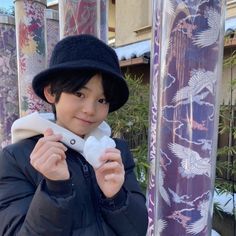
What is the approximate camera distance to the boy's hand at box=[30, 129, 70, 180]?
3.00 feet

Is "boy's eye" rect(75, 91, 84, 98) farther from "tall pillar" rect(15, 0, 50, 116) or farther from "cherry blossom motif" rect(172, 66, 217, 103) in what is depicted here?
"tall pillar" rect(15, 0, 50, 116)

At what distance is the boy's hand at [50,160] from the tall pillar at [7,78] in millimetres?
3417

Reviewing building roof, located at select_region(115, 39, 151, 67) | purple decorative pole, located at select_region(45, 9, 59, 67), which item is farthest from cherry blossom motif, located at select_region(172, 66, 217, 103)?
building roof, located at select_region(115, 39, 151, 67)

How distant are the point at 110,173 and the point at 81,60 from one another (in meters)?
0.38

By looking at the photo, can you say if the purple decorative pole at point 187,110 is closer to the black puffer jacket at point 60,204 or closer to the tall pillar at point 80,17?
the black puffer jacket at point 60,204

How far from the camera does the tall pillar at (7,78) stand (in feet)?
13.8

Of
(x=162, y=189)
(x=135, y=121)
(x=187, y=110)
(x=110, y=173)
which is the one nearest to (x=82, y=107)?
(x=110, y=173)

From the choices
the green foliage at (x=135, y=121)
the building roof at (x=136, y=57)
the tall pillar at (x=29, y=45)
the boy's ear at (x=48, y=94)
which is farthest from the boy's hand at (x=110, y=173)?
the building roof at (x=136, y=57)

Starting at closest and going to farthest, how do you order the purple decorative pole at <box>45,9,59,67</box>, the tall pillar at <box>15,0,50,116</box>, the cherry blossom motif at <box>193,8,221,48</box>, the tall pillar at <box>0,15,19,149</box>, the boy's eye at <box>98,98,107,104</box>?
1. the boy's eye at <box>98,98,107,104</box>
2. the cherry blossom motif at <box>193,8,221,48</box>
3. the tall pillar at <box>15,0,50,116</box>
4. the purple decorative pole at <box>45,9,59,67</box>
5. the tall pillar at <box>0,15,19,149</box>

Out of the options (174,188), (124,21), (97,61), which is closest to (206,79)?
(174,188)

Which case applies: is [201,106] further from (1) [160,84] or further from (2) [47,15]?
(2) [47,15]

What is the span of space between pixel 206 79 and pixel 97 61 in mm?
778

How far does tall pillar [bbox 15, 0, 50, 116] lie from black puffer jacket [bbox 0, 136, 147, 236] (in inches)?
97.3

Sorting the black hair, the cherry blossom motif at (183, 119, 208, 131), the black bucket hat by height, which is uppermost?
the black bucket hat
